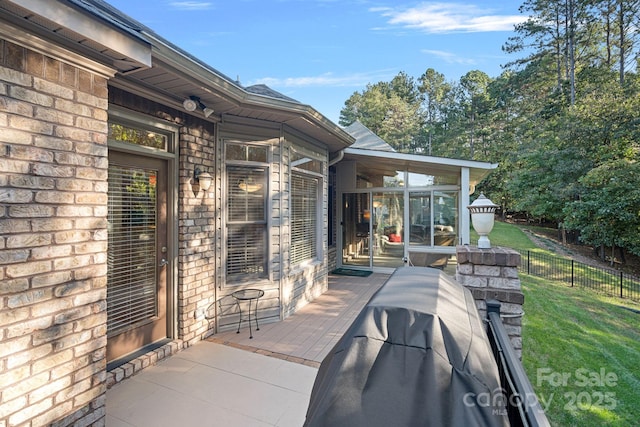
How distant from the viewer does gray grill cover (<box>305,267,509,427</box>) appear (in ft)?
2.84

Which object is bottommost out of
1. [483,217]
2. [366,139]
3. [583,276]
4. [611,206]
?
[583,276]

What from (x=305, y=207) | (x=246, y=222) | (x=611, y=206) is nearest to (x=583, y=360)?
(x=305, y=207)

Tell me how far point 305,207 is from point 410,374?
4.71m

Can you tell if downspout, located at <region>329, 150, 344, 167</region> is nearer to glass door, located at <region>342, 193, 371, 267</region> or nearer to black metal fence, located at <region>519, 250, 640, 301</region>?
glass door, located at <region>342, 193, 371, 267</region>

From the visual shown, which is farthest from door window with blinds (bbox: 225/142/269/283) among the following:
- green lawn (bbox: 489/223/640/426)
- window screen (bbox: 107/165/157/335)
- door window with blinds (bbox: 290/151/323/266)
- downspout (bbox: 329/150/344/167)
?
green lawn (bbox: 489/223/640/426)

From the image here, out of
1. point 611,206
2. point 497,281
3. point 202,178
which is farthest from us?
point 611,206

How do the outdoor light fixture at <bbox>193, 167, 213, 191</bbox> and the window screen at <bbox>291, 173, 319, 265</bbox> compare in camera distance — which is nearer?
the outdoor light fixture at <bbox>193, 167, 213, 191</bbox>

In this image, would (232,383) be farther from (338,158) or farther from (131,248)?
(338,158)

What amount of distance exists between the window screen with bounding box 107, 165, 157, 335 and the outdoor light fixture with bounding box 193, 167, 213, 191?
0.45 metres

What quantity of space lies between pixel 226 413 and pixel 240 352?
102 cm

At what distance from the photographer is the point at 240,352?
11.5ft

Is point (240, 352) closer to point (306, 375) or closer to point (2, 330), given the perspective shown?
point (306, 375)

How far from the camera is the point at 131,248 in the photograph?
3.17 m

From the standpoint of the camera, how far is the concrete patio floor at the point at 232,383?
2445 millimetres
